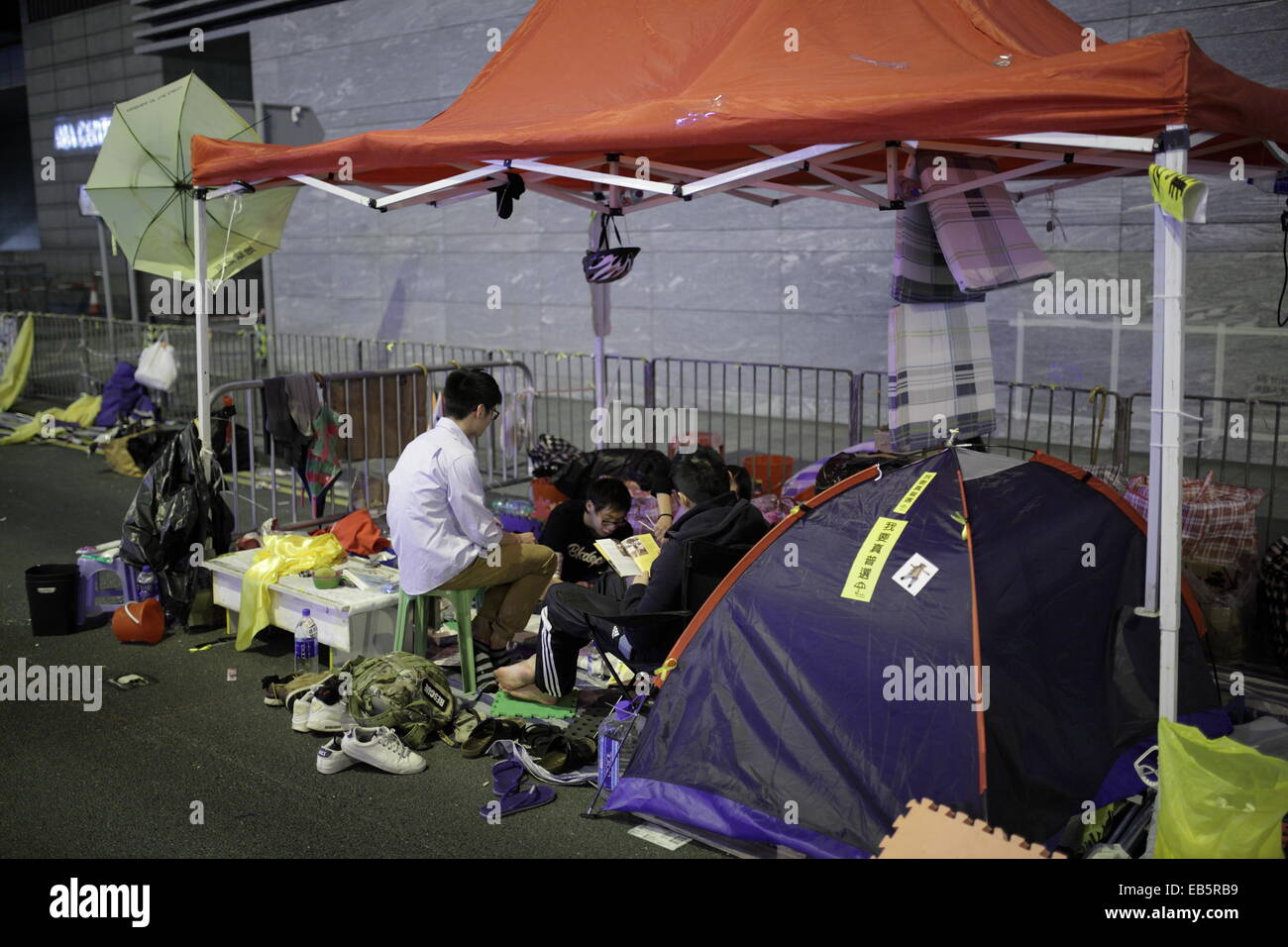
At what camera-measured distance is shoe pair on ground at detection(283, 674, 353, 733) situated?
5.99 m

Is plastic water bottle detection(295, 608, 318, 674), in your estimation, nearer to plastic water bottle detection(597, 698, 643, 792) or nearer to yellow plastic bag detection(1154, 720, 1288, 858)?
plastic water bottle detection(597, 698, 643, 792)

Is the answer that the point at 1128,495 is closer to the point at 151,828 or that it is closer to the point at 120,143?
the point at 151,828

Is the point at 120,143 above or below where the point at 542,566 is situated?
above

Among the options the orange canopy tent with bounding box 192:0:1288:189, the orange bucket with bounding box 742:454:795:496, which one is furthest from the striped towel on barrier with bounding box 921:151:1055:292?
the orange bucket with bounding box 742:454:795:496

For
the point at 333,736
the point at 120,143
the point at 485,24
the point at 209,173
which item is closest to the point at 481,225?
the point at 485,24

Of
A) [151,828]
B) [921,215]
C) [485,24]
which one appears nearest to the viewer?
[151,828]

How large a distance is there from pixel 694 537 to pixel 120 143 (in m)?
6.19

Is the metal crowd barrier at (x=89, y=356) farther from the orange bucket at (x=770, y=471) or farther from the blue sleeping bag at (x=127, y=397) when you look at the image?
the orange bucket at (x=770, y=471)

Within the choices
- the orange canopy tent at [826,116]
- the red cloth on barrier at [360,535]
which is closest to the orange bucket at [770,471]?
the orange canopy tent at [826,116]

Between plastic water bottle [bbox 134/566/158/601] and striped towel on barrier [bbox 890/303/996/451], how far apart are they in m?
4.76

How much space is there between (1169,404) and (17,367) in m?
16.2

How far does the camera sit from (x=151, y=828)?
16.4ft

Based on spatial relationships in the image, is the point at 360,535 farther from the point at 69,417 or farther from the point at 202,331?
the point at 69,417

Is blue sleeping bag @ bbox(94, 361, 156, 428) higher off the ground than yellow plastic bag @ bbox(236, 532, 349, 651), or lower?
higher
